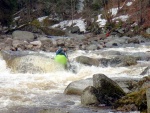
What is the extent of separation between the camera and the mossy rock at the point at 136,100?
757 cm

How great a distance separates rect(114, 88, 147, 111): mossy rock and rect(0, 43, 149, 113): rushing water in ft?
1.67

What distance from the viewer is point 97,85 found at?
27.3ft

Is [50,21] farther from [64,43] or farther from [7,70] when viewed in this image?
[7,70]

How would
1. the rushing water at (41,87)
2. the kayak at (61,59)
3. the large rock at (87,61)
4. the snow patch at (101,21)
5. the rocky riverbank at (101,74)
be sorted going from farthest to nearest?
the snow patch at (101,21), the large rock at (87,61), the kayak at (61,59), the rushing water at (41,87), the rocky riverbank at (101,74)

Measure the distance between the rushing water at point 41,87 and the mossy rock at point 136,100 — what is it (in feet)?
1.67

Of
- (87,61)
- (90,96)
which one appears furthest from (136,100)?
(87,61)

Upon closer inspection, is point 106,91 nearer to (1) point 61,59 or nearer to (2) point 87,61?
(1) point 61,59

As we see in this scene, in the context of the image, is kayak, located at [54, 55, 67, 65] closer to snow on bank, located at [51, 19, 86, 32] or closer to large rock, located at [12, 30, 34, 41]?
large rock, located at [12, 30, 34, 41]

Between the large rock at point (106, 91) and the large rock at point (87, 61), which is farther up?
the large rock at point (87, 61)

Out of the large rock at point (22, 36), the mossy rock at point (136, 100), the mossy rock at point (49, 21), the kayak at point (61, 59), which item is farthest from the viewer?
the mossy rock at point (49, 21)

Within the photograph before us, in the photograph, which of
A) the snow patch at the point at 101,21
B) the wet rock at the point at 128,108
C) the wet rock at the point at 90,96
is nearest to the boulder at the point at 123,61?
the wet rock at the point at 90,96

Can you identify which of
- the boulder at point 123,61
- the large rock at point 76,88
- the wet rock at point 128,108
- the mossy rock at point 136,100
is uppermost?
the boulder at point 123,61

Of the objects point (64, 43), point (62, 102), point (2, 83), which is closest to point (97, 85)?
point (62, 102)

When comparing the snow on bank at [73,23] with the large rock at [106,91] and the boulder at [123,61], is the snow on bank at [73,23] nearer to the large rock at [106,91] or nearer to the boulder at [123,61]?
the boulder at [123,61]
